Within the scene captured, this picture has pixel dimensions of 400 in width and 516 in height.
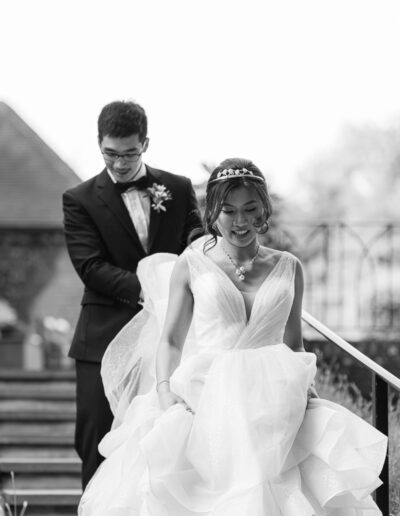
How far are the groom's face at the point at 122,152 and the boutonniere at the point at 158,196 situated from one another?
0.74 ft

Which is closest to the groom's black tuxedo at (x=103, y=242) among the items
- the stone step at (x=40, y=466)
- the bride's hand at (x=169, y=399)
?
the bride's hand at (x=169, y=399)

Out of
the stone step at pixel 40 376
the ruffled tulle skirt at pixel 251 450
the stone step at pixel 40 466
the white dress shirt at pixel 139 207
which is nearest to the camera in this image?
the ruffled tulle skirt at pixel 251 450

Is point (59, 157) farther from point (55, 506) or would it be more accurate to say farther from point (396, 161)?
point (55, 506)

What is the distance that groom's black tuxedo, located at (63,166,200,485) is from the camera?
16.6ft

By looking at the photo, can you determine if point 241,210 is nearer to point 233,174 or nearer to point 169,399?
point 233,174

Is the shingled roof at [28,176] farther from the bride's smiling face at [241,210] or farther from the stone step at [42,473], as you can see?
the bride's smiling face at [241,210]

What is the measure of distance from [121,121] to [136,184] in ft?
1.64

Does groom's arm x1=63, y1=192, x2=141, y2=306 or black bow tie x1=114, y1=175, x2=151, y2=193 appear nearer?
groom's arm x1=63, y1=192, x2=141, y2=306

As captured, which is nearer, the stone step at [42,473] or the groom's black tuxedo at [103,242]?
the groom's black tuxedo at [103,242]

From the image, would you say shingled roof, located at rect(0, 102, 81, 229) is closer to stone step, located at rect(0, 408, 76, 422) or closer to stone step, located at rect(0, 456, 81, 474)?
stone step, located at rect(0, 408, 76, 422)

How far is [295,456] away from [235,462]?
0.22 metres

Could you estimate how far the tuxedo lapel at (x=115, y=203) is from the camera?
17.1 ft

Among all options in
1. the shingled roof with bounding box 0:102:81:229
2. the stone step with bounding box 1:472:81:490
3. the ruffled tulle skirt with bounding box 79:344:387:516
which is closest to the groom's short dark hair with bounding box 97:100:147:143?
the ruffled tulle skirt with bounding box 79:344:387:516

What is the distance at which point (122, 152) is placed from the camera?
4.91 metres
